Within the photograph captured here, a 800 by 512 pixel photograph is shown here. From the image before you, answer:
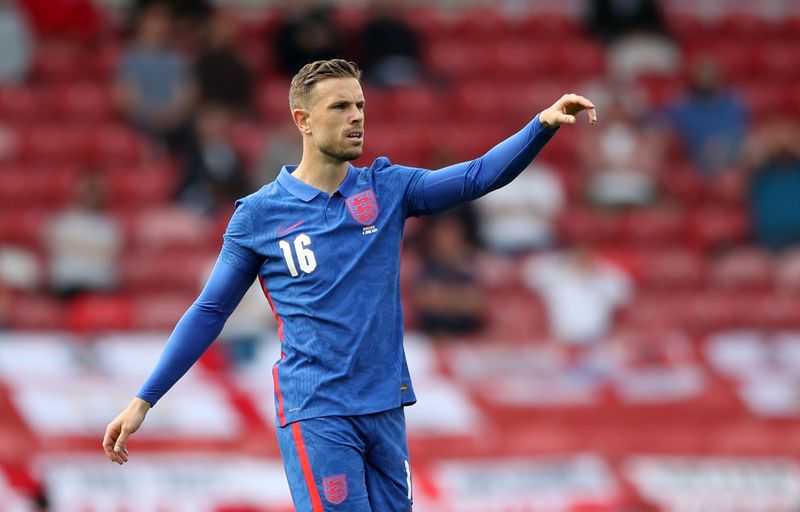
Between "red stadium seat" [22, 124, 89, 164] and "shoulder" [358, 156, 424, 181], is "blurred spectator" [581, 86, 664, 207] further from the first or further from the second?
"shoulder" [358, 156, 424, 181]

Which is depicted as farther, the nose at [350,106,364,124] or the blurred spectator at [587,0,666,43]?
the blurred spectator at [587,0,666,43]

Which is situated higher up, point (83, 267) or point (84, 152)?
point (84, 152)

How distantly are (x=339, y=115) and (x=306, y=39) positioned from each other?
9630 mm

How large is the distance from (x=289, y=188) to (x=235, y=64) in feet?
29.6

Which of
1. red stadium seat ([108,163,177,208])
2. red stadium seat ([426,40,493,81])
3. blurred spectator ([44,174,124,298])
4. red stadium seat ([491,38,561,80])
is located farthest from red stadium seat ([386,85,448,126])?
blurred spectator ([44,174,124,298])

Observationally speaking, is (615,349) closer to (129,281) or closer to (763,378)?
(763,378)

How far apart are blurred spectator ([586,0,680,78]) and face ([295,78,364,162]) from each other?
11143 mm

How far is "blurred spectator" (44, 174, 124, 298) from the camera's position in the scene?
490 inches

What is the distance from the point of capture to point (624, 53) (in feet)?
53.0

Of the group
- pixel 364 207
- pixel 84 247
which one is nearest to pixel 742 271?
pixel 84 247

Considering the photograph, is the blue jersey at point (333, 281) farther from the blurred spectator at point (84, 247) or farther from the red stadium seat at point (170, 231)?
the red stadium seat at point (170, 231)

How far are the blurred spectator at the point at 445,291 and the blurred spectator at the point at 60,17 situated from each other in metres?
4.98

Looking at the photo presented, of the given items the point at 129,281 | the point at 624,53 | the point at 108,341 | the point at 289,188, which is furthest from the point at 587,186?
the point at 289,188

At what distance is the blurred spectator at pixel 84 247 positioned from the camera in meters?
12.4
